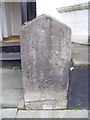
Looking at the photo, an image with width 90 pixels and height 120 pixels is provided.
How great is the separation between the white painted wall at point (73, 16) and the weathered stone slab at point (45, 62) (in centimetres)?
165

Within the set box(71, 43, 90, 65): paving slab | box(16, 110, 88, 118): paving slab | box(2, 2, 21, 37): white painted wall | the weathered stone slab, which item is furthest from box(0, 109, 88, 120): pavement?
box(2, 2, 21, 37): white painted wall

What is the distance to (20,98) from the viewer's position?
455 centimetres

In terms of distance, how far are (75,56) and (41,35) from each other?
33.8 inches

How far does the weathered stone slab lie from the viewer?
13.1ft

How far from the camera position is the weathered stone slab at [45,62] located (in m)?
3.98

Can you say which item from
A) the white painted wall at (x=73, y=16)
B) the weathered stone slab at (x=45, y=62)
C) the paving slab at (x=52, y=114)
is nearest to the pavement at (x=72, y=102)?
the paving slab at (x=52, y=114)

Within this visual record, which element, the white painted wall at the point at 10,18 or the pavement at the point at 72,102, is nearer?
the pavement at the point at 72,102

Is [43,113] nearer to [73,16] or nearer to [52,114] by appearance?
[52,114]

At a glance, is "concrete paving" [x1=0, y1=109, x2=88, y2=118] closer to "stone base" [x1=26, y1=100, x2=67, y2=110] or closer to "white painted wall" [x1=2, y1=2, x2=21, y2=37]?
"stone base" [x1=26, y1=100, x2=67, y2=110]

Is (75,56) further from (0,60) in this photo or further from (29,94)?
(0,60)

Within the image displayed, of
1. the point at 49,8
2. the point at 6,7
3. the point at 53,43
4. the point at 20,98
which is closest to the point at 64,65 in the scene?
the point at 53,43

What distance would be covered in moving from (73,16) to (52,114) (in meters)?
2.43

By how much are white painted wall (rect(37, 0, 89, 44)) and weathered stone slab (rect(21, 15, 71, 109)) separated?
165 centimetres

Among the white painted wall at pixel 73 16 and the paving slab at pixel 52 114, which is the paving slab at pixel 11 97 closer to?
the paving slab at pixel 52 114
